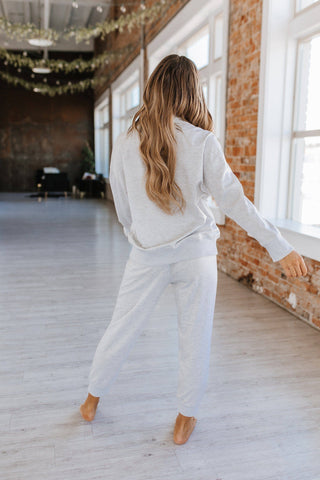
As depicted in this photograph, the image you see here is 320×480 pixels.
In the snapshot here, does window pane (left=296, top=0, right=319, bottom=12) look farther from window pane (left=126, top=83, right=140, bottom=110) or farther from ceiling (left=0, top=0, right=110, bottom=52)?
ceiling (left=0, top=0, right=110, bottom=52)

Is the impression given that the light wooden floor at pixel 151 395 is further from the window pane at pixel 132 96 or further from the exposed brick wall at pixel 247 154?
the window pane at pixel 132 96

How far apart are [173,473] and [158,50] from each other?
21.8 ft

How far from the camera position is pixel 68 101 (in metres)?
15.3

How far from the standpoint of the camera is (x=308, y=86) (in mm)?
3621

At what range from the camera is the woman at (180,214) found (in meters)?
1.56

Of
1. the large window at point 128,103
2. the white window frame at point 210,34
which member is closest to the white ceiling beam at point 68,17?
the large window at point 128,103

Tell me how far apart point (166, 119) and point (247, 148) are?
2654 mm

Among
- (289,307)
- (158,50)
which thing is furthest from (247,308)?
(158,50)

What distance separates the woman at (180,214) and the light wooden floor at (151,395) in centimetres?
22

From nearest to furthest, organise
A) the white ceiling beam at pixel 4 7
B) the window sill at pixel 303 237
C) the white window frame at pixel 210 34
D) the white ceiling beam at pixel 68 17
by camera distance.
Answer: the window sill at pixel 303 237, the white window frame at pixel 210 34, the white ceiling beam at pixel 4 7, the white ceiling beam at pixel 68 17

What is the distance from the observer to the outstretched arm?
1.58 metres

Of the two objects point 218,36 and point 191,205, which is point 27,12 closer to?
point 218,36

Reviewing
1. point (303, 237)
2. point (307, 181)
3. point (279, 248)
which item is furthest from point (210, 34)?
point (279, 248)

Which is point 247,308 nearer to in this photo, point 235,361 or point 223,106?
point 235,361
